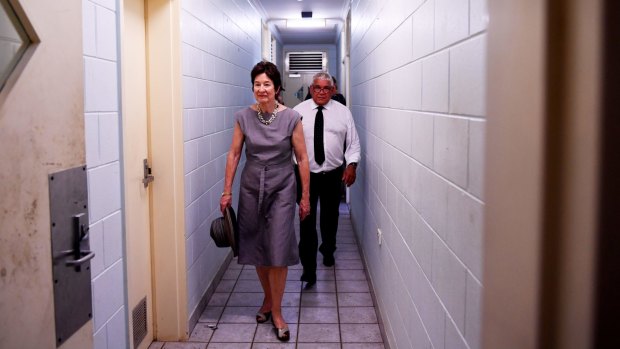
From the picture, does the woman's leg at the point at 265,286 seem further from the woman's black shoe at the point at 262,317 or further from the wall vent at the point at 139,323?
the wall vent at the point at 139,323

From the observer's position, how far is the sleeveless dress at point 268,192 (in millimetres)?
3115

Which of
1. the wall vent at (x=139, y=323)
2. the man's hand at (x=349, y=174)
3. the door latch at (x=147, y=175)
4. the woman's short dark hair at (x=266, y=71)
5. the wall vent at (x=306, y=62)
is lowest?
the wall vent at (x=139, y=323)

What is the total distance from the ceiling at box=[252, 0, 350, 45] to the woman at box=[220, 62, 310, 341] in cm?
348

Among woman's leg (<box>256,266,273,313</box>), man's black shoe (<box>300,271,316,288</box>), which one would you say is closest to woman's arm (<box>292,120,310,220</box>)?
woman's leg (<box>256,266,273,313</box>)

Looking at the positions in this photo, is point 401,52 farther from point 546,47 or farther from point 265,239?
point 546,47

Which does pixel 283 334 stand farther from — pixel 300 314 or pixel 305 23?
pixel 305 23

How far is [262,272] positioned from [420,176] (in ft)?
5.74

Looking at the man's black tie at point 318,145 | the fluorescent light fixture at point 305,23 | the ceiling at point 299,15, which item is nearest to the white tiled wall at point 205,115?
the man's black tie at point 318,145

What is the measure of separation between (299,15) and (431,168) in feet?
21.4

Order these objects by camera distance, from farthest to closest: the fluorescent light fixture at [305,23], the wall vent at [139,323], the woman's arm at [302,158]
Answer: the fluorescent light fixture at [305,23] → the woman's arm at [302,158] → the wall vent at [139,323]

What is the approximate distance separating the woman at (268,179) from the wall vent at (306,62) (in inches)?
306

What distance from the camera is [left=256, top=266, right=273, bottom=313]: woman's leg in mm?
3346

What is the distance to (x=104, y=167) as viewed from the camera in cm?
201

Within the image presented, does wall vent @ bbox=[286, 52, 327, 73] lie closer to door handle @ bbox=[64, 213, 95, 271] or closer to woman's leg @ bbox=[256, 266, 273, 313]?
woman's leg @ bbox=[256, 266, 273, 313]
